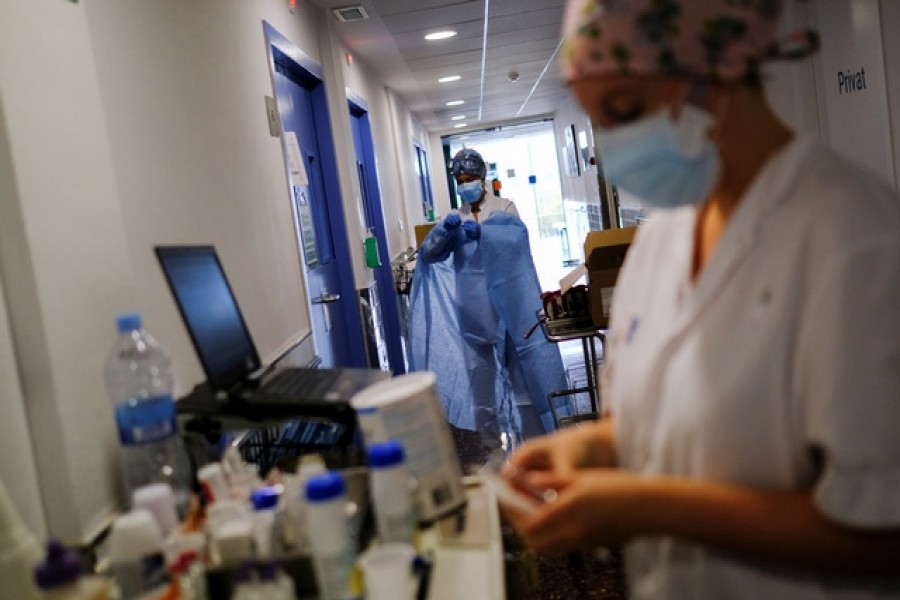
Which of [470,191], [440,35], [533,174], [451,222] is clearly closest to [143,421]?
[451,222]

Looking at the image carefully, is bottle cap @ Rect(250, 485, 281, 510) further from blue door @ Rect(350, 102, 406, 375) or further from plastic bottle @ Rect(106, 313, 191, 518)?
blue door @ Rect(350, 102, 406, 375)

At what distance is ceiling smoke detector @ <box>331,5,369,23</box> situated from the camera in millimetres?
4238

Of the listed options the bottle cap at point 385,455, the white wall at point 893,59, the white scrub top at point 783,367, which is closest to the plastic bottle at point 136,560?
the bottle cap at point 385,455

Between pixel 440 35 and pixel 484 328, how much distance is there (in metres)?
2.29

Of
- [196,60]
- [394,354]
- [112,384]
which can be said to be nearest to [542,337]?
[394,354]

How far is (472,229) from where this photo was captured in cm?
410

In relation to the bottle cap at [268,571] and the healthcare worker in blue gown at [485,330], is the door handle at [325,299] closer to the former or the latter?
the healthcare worker in blue gown at [485,330]

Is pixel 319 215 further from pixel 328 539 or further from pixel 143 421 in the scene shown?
pixel 328 539

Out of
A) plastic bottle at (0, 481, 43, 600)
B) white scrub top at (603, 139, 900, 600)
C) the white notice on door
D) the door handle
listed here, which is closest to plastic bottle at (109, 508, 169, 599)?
plastic bottle at (0, 481, 43, 600)

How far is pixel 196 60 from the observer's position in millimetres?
2166

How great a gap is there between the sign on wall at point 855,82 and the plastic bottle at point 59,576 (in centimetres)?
269

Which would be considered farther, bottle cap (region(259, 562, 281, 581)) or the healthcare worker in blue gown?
the healthcare worker in blue gown

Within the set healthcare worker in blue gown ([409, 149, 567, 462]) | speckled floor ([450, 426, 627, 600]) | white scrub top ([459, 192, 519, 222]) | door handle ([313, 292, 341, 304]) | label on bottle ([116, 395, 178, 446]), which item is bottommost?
speckled floor ([450, 426, 627, 600])

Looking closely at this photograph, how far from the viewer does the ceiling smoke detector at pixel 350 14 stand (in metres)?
4.24
